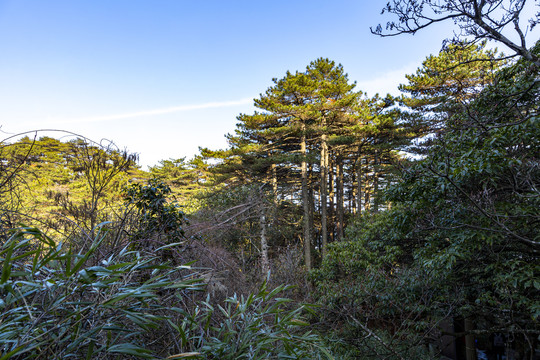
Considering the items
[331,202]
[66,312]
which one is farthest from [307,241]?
[66,312]

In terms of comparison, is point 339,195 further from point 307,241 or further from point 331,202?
point 307,241

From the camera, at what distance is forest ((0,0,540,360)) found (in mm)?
1074

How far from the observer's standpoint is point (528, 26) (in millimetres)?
2588

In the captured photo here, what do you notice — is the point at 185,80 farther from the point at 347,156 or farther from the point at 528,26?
the point at 347,156

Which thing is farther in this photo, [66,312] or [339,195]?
[339,195]

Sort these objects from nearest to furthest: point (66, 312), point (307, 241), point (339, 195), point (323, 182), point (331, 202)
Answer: point (66, 312) < point (307, 241) < point (323, 182) < point (339, 195) < point (331, 202)

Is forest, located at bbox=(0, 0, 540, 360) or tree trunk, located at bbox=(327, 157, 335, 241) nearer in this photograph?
forest, located at bbox=(0, 0, 540, 360)

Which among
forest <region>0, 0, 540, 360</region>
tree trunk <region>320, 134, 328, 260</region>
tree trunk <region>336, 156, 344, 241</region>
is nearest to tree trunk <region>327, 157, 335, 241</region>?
tree trunk <region>336, 156, 344, 241</region>

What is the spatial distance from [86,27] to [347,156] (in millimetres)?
15534

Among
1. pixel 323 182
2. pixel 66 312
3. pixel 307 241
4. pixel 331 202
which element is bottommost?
pixel 307 241

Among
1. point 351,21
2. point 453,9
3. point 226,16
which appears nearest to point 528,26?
point 453,9

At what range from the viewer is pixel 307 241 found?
13.5 meters

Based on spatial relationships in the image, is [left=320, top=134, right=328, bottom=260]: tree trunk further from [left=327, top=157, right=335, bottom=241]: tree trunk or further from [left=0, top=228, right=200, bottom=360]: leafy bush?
[left=0, top=228, right=200, bottom=360]: leafy bush

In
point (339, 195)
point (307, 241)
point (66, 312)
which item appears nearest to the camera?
point (66, 312)
